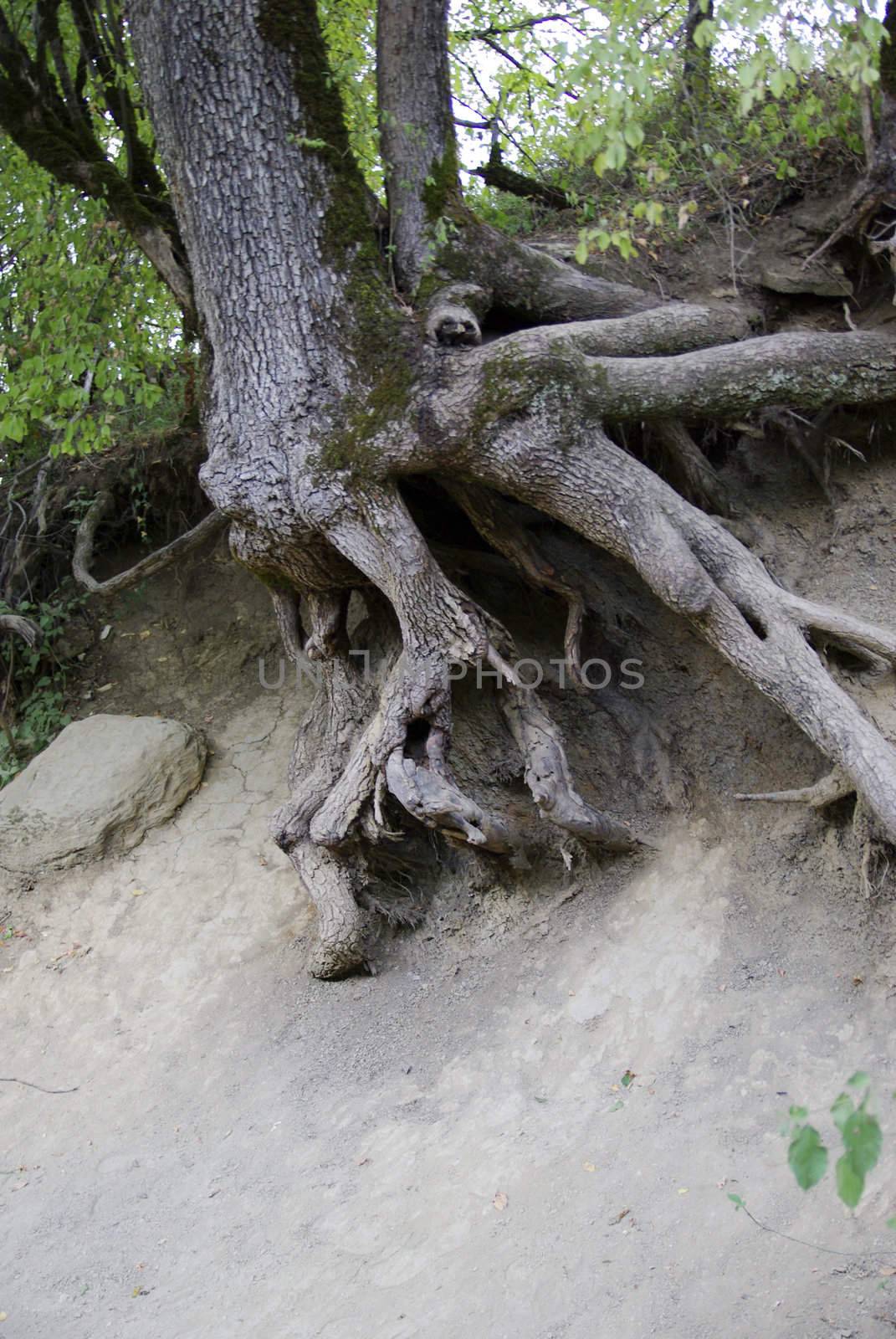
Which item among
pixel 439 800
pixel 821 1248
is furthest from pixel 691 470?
pixel 821 1248

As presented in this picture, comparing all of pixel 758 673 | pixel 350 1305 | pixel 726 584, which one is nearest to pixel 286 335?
pixel 726 584

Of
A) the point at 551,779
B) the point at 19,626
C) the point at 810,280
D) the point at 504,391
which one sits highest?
the point at 810,280

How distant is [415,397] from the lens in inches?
205

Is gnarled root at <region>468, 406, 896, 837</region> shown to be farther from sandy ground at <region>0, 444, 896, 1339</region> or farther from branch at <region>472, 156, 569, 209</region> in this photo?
branch at <region>472, 156, 569, 209</region>

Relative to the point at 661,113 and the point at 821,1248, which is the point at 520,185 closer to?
the point at 661,113

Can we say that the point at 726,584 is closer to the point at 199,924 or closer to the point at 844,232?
the point at 844,232

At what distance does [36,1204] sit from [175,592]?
14.4 feet

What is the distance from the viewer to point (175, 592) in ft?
26.4

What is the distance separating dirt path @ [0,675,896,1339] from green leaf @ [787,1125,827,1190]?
60.1 inches

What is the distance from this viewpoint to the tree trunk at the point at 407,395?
5.07 metres

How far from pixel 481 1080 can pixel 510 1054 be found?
0.19 m

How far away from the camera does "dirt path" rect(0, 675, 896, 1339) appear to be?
3676 millimetres

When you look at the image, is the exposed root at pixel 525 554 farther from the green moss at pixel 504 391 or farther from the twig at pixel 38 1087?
the twig at pixel 38 1087

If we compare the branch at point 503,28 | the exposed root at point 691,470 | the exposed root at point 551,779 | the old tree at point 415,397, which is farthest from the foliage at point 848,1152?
the branch at point 503,28
